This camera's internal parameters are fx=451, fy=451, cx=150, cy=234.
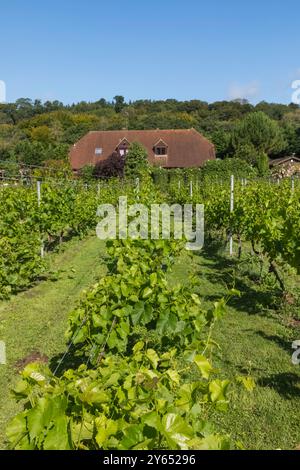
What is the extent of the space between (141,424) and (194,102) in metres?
81.0

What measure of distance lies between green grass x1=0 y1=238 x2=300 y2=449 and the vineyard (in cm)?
15

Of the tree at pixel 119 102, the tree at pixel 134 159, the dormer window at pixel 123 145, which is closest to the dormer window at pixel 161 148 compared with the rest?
the dormer window at pixel 123 145

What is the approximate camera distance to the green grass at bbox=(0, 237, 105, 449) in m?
4.62

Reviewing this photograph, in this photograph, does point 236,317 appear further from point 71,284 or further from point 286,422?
point 71,284

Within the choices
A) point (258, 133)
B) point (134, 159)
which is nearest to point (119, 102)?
point (258, 133)

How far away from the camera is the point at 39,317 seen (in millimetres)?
6406

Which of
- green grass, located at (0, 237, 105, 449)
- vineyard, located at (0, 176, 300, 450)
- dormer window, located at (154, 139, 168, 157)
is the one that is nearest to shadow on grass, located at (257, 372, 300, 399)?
vineyard, located at (0, 176, 300, 450)

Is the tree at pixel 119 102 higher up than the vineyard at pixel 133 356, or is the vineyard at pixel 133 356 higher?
the tree at pixel 119 102

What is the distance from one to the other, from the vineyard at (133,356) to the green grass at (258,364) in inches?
5.3

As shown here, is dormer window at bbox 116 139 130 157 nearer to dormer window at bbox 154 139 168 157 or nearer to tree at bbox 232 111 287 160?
dormer window at bbox 154 139 168 157

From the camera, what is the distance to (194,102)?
78.6 meters

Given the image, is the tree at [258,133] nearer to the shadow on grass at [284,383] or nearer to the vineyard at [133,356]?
the vineyard at [133,356]

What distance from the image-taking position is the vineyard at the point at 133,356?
4.99ft

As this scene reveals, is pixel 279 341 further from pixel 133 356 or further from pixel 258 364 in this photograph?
pixel 133 356
